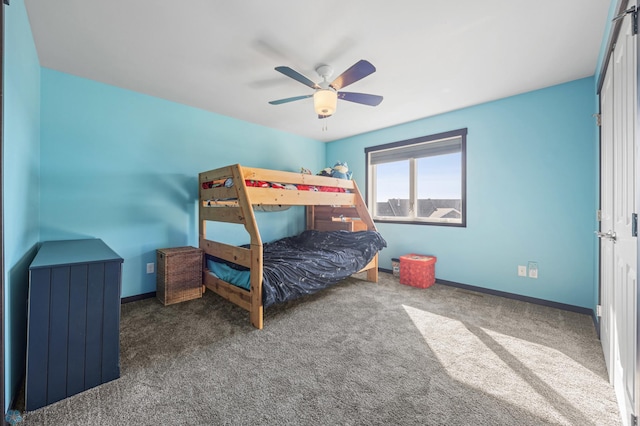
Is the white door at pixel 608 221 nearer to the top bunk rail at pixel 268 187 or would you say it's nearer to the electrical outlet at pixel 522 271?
the electrical outlet at pixel 522 271

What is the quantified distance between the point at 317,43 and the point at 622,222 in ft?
6.99

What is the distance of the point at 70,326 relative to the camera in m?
1.45

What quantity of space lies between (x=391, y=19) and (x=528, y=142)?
216cm

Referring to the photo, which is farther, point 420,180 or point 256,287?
point 420,180

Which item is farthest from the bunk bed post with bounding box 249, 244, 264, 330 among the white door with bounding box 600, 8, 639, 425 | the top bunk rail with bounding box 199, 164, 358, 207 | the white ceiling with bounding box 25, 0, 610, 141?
the white door with bounding box 600, 8, 639, 425

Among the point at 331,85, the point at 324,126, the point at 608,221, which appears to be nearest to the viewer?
the point at 608,221

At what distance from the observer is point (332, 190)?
338 centimetres

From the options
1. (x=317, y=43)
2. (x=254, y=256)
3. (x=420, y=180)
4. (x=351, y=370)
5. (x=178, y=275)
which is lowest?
(x=351, y=370)

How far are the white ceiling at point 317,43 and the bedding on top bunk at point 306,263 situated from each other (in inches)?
70.6

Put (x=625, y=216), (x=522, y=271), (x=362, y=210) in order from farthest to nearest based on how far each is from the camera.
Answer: (x=362, y=210), (x=522, y=271), (x=625, y=216)

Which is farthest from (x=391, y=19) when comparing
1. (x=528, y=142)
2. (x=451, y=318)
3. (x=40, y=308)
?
(x=40, y=308)

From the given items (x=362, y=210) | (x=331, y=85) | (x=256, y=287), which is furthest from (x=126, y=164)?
(x=362, y=210)

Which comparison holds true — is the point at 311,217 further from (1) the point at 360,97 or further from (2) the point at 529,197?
(2) the point at 529,197

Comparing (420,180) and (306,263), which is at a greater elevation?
(420,180)
